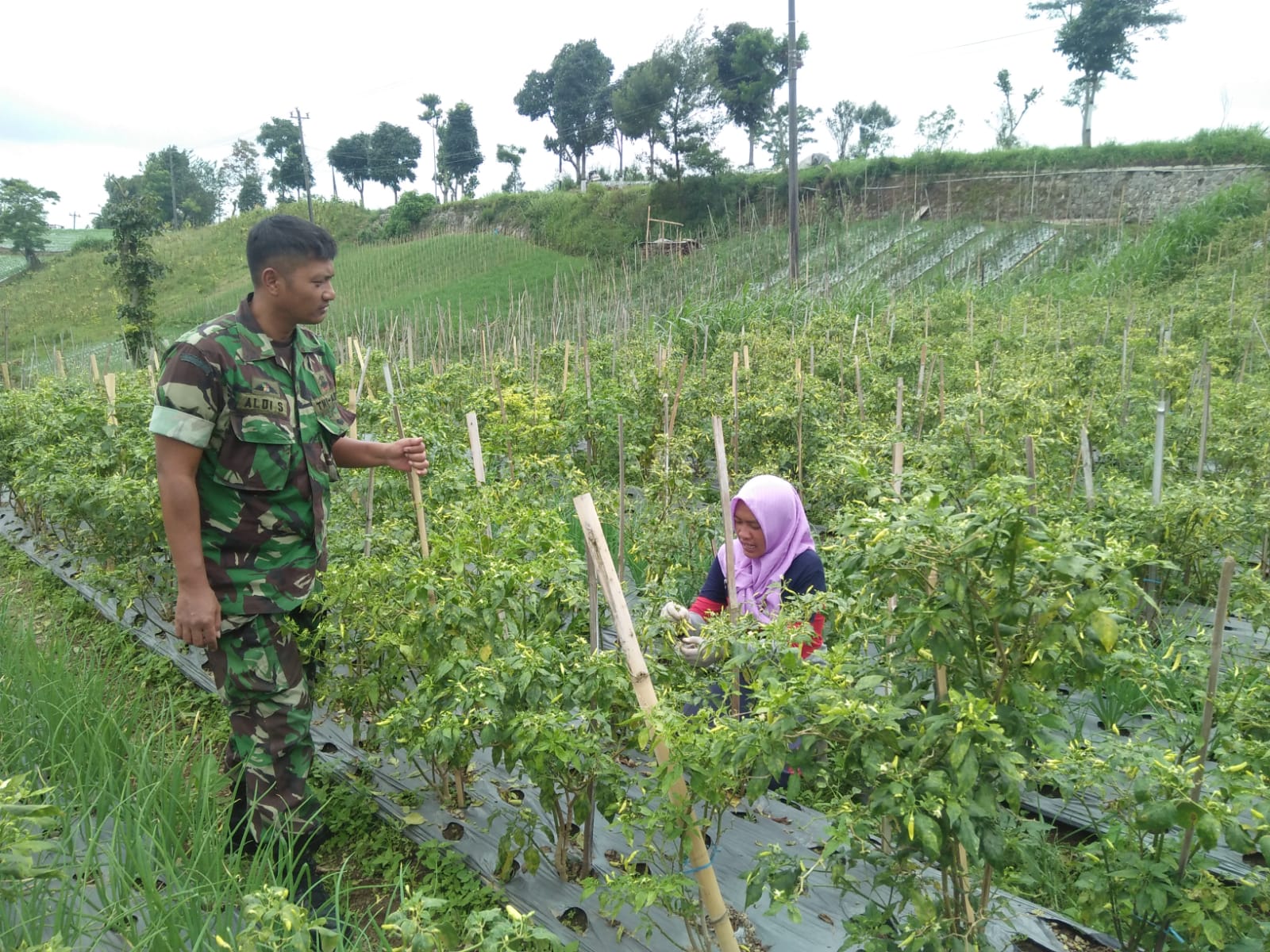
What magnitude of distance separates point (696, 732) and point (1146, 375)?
6158 millimetres

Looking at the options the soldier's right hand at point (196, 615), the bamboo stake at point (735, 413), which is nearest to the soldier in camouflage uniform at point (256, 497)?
the soldier's right hand at point (196, 615)

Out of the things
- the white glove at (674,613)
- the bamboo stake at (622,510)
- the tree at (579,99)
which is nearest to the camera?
the white glove at (674,613)

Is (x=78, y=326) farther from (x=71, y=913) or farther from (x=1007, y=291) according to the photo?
(x=71, y=913)

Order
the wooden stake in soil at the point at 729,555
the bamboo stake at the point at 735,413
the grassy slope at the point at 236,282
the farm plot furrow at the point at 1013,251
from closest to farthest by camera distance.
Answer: the wooden stake in soil at the point at 729,555 → the bamboo stake at the point at 735,413 → the farm plot furrow at the point at 1013,251 → the grassy slope at the point at 236,282

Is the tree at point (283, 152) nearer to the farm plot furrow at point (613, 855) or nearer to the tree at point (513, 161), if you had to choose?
the tree at point (513, 161)

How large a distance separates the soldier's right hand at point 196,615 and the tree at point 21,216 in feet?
143

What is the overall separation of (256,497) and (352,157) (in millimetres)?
55028

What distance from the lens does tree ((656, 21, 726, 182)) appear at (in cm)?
2883

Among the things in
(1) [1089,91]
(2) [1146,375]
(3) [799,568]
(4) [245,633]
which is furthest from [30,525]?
(1) [1089,91]

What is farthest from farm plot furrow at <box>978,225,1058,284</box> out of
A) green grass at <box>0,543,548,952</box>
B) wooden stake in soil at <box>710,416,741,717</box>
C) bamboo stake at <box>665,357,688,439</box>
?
green grass at <box>0,543,548,952</box>

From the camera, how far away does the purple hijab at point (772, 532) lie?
2.92 meters

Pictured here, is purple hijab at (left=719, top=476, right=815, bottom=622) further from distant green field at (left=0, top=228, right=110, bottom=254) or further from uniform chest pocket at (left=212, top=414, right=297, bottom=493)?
distant green field at (left=0, top=228, right=110, bottom=254)

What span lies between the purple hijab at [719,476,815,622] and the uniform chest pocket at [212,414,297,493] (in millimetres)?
1512

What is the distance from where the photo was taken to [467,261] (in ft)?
91.7
